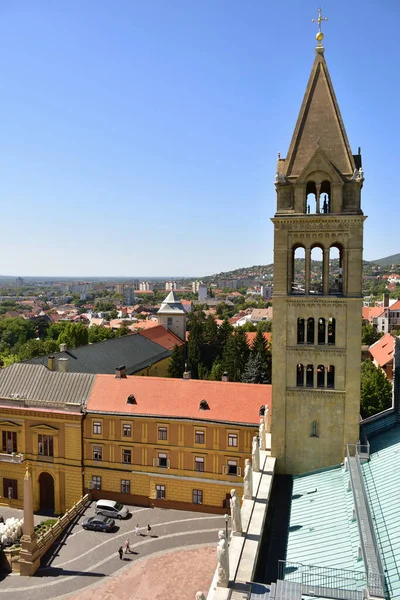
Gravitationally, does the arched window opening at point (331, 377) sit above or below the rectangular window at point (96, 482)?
above

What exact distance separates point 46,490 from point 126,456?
883 cm

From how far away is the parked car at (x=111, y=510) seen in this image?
4003 centimetres

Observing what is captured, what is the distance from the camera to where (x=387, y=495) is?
758 inches

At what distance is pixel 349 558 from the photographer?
56.1ft

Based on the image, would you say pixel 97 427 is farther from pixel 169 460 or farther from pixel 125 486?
pixel 169 460

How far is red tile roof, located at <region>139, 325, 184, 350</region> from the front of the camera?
85.5 m

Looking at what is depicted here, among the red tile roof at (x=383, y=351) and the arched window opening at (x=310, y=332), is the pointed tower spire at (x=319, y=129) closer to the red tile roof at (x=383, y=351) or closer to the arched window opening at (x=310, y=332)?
the arched window opening at (x=310, y=332)

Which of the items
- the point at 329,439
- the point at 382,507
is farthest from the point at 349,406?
the point at 382,507

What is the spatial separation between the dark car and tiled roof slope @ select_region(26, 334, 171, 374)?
19.2 meters

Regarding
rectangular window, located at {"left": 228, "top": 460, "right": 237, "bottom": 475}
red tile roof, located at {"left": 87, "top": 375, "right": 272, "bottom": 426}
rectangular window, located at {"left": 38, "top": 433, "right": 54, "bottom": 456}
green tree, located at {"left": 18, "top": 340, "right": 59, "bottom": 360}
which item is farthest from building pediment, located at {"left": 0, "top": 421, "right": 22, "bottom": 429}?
green tree, located at {"left": 18, "top": 340, "right": 59, "bottom": 360}

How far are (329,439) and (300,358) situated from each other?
4704 mm

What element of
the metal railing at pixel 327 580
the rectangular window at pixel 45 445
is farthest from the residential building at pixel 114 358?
the metal railing at pixel 327 580

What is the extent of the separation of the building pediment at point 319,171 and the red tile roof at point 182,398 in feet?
72.9

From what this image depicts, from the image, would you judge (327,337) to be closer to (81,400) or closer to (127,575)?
(127,575)
